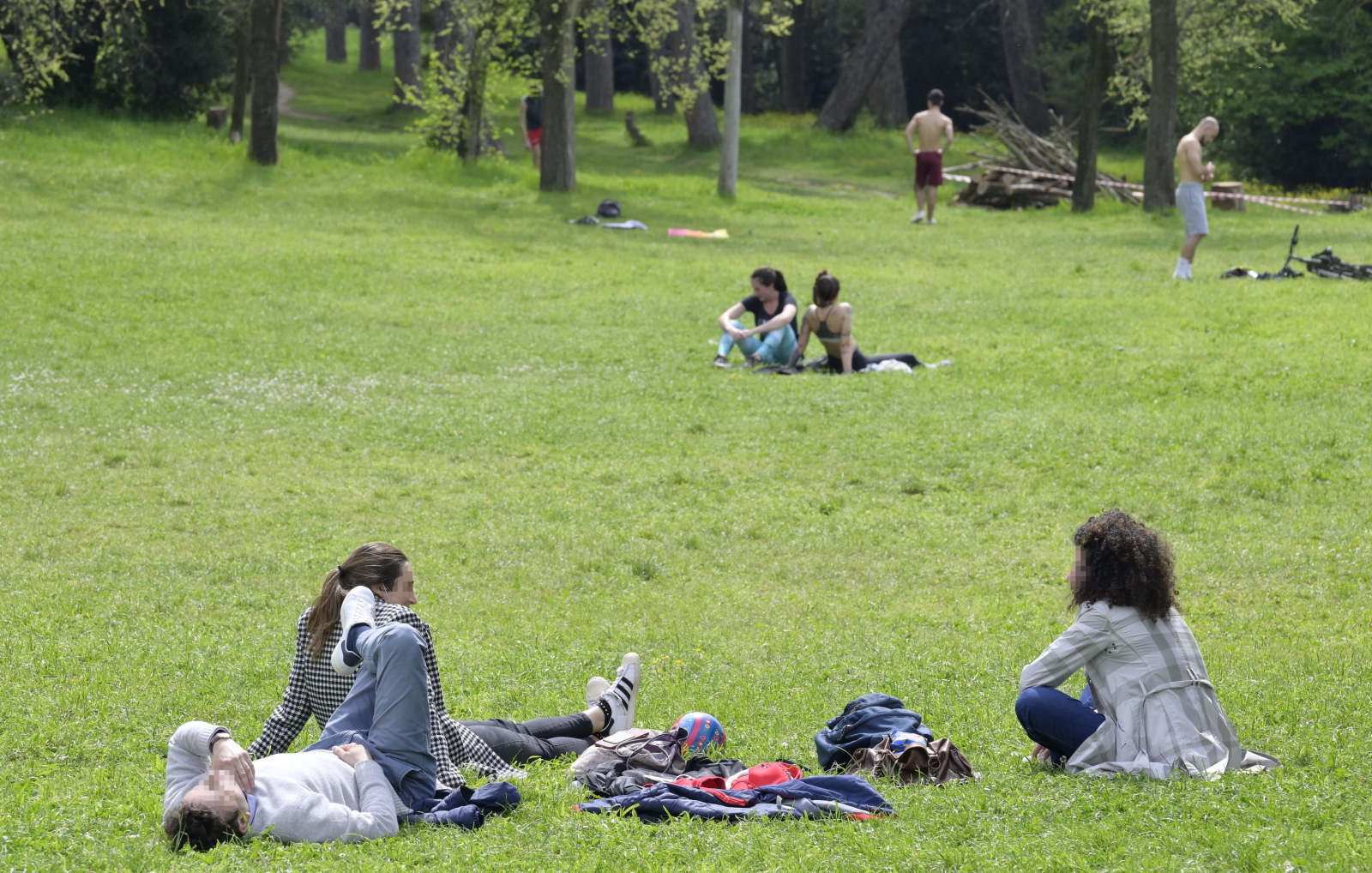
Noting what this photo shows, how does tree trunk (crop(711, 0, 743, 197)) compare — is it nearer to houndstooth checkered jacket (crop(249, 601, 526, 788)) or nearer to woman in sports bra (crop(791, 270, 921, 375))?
woman in sports bra (crop(791, 270, 921, 375))

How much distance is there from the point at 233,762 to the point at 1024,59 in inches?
1890

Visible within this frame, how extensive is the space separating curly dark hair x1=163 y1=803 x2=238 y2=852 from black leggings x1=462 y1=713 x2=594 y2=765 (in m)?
1.38

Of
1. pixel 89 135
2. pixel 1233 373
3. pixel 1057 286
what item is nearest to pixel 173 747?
pixel 1233 373

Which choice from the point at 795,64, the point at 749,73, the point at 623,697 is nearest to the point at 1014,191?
the point at 749,73

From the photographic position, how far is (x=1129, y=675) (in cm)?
575

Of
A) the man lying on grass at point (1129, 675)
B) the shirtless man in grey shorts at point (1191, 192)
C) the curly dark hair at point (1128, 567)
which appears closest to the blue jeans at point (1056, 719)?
the man lying on grass at point (1129, 675)

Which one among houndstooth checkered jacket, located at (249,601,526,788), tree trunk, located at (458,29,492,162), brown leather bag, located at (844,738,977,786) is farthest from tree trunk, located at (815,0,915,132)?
houndstooth checkered jacket, located at (249,601,526,788)

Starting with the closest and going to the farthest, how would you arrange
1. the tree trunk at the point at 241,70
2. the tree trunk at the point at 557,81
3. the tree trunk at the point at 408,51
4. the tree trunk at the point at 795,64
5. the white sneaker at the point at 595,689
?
the white sneaker at the point at 595,689 → the tree trunk at the point at 557,81 → the tree trunk at the point at 241,70 → the tree trunk at the point at 408,51 → the tree trunk at the point at 795,64

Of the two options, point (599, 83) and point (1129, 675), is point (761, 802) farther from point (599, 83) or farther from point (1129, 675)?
point (599, 83)

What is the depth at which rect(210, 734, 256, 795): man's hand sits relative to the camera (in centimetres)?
494

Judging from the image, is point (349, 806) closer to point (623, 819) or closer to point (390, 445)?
point (623, 819)

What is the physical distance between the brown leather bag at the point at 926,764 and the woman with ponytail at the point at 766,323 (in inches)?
409

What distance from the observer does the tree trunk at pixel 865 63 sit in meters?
41.6

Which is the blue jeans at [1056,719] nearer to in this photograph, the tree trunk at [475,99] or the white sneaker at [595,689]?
the white sneaker at [595,689]
